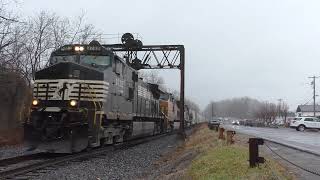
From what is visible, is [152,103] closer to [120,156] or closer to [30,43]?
[30,43]

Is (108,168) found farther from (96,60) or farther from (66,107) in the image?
(96,60)

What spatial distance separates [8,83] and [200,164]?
843 inches

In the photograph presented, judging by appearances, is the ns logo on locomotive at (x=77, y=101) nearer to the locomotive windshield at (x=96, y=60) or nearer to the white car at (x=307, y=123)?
the locomotive windshield at (x=96, y=60)

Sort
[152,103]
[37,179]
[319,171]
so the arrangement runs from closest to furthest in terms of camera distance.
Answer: [37,179] < [319,171] < [152,103]

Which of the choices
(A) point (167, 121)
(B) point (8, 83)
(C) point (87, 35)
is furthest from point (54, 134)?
(C) point (87, 35)

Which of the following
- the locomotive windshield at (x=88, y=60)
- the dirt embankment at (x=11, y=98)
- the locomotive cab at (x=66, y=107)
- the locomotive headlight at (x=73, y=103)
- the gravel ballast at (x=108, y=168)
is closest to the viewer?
the gravel ballast at (x=108, y=168)

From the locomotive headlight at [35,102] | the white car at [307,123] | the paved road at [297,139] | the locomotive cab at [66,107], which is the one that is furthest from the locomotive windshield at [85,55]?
the white car at [307,123]

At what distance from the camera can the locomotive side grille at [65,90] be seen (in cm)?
1744

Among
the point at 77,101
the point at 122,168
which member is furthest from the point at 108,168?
the point at 77,101

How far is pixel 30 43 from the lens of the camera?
36750mm

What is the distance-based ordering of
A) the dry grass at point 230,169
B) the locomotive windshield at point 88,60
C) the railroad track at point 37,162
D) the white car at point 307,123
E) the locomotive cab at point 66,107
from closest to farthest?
the dry grass at point 230,169 < the railroad track at point 37,162 < the locomotive cab at point 66,107 < the locomotive windshield at point 88,60 < the white car at point 307,123

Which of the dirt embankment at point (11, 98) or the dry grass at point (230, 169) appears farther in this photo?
the dirt embankment at point (11, 98)

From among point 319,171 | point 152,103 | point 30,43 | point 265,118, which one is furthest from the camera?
point 265,118

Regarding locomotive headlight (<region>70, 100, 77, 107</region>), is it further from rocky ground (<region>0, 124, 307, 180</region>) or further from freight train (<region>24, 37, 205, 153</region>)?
rocky ground (<region>0, 124, 307, 180</region>)
